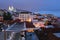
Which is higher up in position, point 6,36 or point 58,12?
point 58,12

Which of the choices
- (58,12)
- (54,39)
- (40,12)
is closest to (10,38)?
(54,39)

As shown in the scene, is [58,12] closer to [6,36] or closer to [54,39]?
[6,36]

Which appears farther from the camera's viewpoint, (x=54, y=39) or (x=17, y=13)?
(x=17, y=13)

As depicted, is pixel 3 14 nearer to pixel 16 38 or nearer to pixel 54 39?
pixel 16 38

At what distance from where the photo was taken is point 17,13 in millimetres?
4445

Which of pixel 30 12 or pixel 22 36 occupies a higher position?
pixel 30 12

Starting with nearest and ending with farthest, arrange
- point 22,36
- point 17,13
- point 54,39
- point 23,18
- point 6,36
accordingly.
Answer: point 54,39 → point 6,36 → point 22,36 → point 23,18 → point 17,13

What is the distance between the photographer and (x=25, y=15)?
13.8 feet

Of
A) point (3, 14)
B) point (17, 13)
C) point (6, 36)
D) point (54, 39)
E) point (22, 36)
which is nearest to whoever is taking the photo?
point (54, 39)

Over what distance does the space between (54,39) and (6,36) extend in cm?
88

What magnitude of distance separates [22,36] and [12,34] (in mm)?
164

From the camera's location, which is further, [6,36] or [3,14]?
[3,14]

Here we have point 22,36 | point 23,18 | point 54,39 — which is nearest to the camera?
point 54,39

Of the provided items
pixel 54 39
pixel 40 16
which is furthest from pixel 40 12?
pixel 54 39
